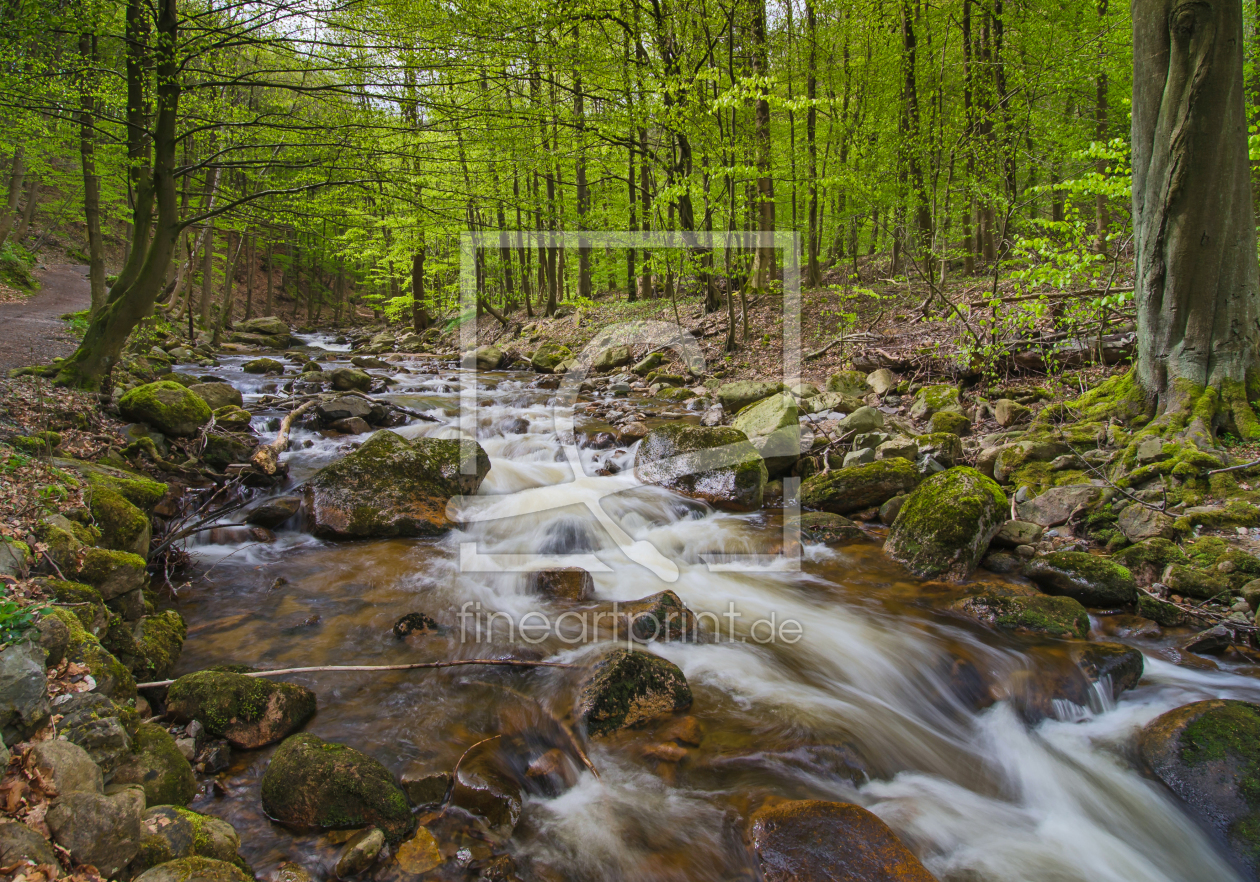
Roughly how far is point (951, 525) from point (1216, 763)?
2.57 metres

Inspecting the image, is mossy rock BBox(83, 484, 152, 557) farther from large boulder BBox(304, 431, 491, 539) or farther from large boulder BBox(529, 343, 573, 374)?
large boulder BBox(529, 343, 573, 374)

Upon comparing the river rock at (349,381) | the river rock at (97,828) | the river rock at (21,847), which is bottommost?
the river rock at (97,828)

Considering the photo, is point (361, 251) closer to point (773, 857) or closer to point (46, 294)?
point (46, 294)

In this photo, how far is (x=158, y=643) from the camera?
3.87 meters

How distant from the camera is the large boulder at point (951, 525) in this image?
5.49m

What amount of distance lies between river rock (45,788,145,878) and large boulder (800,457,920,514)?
22.1 feet

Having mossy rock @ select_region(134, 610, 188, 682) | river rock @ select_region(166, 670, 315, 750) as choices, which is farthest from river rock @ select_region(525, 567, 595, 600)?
mossy rock @ select_region(134, 610, 188, 682)

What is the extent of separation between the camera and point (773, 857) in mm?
2709

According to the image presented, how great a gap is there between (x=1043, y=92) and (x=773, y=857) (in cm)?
1096

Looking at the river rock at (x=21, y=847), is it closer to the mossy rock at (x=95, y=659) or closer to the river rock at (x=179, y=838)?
the river rock at (x=179, y=838)

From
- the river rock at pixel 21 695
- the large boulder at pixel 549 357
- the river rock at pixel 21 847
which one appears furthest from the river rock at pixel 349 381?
the river rock at pixel 21 847

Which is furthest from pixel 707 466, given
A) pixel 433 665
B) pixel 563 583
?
pixel 433 665

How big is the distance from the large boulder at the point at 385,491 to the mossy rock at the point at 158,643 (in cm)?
216

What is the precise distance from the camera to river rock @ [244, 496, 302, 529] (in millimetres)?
6500
